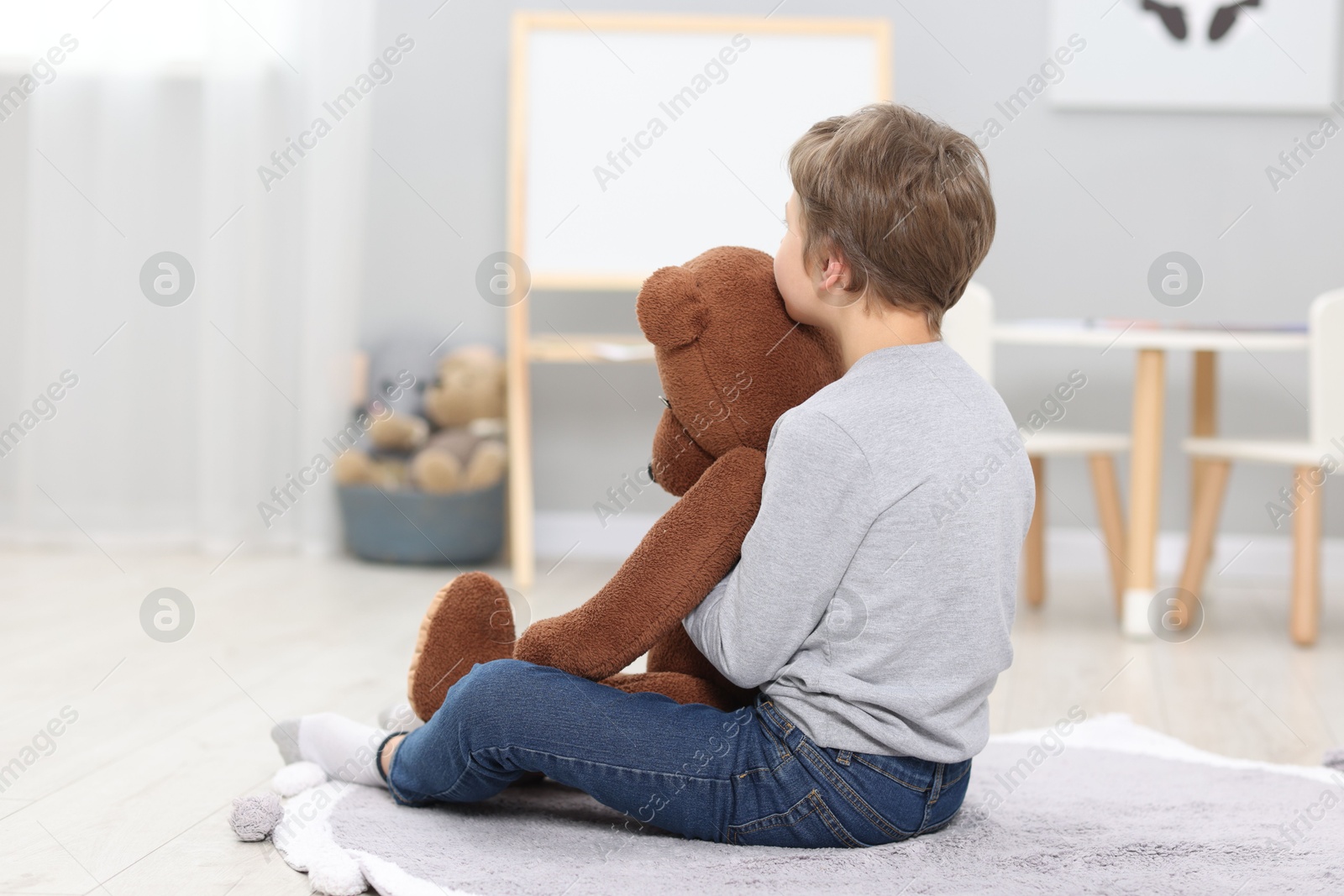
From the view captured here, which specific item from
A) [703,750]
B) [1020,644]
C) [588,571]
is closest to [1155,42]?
[1020,644]

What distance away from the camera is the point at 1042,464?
94.5 inches

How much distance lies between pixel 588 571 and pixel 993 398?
66.7 inches

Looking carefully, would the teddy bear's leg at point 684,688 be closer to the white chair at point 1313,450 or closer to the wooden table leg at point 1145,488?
the wooden table leg at point 1145,488

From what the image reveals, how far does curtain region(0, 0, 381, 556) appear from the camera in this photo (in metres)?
2.55

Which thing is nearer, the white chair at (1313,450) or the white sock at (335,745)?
the white sock at (335,745)

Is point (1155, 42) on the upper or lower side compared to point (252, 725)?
upper

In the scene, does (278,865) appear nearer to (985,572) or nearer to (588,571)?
(985,572)

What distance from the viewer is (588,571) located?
8.39 ft

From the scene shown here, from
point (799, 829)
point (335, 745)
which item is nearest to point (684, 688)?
point (799, 829)

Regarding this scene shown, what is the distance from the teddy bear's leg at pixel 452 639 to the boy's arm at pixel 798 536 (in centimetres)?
28

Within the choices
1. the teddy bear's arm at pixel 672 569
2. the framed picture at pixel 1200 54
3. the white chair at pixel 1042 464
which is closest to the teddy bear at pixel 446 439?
the white chair at pixel 1042 464

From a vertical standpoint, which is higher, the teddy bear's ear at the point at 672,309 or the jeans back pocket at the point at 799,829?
the teddy bear's ear at the point at 672,309

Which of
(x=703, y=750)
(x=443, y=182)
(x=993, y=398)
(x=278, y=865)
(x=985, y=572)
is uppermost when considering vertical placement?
(x=443, y=182)

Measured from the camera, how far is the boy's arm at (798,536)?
2.87 feet
